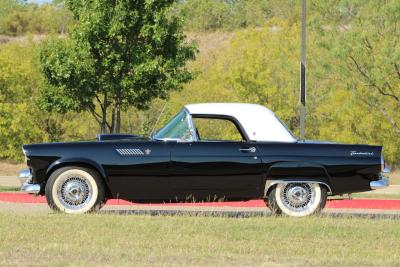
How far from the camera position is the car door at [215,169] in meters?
12.7

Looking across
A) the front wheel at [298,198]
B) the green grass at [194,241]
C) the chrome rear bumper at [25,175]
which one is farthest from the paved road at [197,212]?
the green grass at [194,241]

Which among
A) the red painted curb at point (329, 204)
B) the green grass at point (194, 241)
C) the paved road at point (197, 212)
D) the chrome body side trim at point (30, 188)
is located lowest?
the red painted curb at point (329, 204)

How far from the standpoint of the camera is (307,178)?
12.8 metres

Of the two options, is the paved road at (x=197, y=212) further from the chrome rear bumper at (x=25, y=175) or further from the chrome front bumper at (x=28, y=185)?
the chrome rear bumper at (x=25, y=175)

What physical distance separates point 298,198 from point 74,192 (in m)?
3.27

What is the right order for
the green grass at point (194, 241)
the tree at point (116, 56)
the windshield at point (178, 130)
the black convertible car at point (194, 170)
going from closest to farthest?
the green grass at point (194, 241) → the black convertible car at point (194, 170) → the windshield at point (178, 130) → the tree at point (116, 56)

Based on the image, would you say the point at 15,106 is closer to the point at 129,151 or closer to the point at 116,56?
the point at 116,56

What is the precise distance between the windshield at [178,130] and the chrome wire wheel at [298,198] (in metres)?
1.55

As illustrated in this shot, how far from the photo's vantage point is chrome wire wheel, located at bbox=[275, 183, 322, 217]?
1301 centimetres

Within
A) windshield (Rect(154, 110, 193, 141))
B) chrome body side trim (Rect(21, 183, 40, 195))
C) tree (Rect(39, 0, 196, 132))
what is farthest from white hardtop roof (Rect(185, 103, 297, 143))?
tree (Rect(39, 0, 196, 132))

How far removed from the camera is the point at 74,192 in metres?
12.8

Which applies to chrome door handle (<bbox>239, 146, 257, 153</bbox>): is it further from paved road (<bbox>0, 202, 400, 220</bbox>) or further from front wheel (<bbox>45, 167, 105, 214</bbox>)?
front wheel (<bbox>45, 167, 105, 214</bbox>)

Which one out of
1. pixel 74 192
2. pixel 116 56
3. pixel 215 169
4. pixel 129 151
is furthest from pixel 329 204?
pixel 116 56

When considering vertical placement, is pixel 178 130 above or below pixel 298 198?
above
